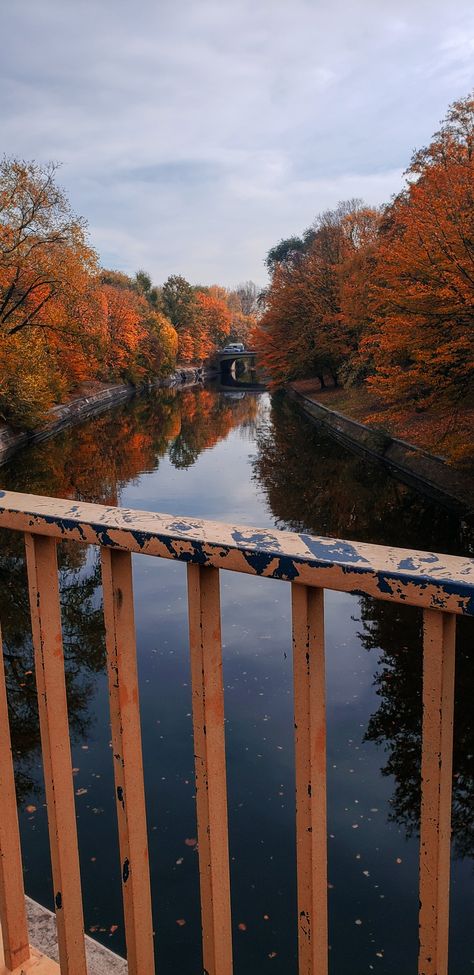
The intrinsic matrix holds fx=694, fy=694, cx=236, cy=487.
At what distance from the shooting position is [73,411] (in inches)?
1607

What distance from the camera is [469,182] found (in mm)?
14547

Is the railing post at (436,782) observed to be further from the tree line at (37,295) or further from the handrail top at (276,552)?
the tree line at (37,295)

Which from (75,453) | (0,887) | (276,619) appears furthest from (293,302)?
(0,887)

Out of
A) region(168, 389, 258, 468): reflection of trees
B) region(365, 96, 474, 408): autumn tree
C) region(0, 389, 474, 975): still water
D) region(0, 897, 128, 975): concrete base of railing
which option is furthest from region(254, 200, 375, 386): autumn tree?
region(0, 897, 128, 975): concrete base of railing

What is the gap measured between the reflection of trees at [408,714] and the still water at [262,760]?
20 mm

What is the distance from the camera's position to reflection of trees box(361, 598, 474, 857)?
18.6ft

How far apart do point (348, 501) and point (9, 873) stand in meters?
15.8

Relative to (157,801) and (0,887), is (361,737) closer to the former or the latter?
(157,801)

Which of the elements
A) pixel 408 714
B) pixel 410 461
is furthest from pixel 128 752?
pixel 410 461

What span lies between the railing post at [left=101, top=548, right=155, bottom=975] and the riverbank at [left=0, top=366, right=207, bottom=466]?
23.2m

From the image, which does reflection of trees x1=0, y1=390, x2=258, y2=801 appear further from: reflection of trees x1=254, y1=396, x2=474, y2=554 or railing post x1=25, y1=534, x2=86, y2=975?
railing post x1=25, y1=534, x2=86, y2=975

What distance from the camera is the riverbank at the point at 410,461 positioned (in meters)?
17.2

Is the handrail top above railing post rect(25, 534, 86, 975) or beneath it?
above

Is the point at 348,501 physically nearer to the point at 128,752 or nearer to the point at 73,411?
the point at 128,752
